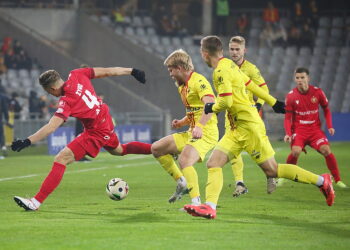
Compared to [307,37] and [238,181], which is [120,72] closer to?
[238,181]

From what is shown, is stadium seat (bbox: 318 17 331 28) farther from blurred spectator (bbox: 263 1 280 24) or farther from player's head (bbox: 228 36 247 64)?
player's head (bbox: 228 36 247 64)

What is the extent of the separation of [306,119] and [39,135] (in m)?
5.57

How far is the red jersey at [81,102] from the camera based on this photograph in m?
11.5

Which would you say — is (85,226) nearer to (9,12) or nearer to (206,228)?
(206,228)

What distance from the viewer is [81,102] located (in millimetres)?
11664

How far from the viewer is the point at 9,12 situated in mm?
33562

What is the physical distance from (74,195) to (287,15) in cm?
2538

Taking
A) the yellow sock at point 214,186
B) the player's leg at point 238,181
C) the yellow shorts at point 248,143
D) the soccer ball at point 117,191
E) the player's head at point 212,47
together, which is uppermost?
the player's head at point 212,47

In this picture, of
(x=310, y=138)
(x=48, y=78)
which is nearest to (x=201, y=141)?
(x=48, y=78)

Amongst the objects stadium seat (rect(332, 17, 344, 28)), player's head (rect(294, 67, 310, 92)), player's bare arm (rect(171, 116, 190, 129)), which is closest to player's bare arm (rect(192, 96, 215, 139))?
player's bare arm (rect(171, 116, 190, 129))

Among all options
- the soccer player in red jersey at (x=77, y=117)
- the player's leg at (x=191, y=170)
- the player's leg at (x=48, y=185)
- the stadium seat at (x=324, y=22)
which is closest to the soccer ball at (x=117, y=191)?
the soccer player in red jersey at (x=77, y=117)

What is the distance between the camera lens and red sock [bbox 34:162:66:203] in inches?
448

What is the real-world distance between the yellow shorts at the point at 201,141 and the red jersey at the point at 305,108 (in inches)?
135

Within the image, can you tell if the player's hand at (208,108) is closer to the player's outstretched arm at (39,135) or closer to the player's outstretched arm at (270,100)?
the player's outstretched arm at (270,100)
